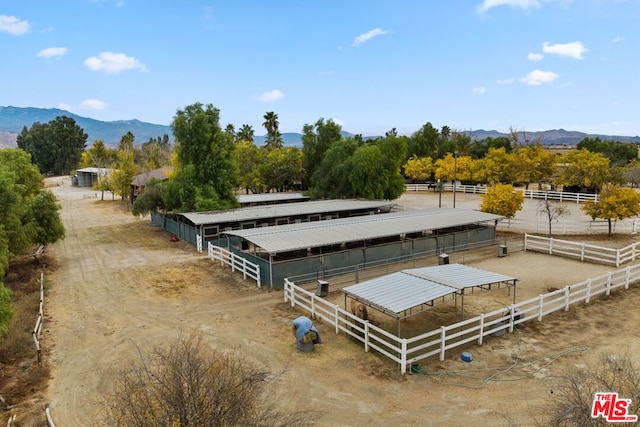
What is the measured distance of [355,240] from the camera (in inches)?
858

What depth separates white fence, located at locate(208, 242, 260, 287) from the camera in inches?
796

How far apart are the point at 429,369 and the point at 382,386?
5.52ft

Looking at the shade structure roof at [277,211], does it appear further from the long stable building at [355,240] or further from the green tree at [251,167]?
the green tree at [251,167]

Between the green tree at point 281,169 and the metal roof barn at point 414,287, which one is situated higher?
the green tree at point 281,169

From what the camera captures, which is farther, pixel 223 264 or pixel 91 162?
pixel 91 162

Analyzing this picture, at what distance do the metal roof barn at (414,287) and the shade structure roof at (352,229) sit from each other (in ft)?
19.7

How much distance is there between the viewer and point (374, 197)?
4022 cm

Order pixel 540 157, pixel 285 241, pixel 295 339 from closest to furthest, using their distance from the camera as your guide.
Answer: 1. pixel 295 339
2. pixel 285 241
3. pixel 540 157

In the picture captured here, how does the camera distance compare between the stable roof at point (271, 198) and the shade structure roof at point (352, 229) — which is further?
the stable roof at point (271, 198)

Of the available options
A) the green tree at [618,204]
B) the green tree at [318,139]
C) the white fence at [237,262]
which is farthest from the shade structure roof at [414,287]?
the green tree at [318,139]

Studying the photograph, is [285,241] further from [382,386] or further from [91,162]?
[91,162]

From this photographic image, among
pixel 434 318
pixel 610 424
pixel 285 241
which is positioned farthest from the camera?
pixel 285 241

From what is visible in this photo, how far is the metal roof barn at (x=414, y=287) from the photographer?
1284 centimetres

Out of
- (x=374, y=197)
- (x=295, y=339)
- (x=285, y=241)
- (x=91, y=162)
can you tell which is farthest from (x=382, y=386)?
(x=91, y=162)
